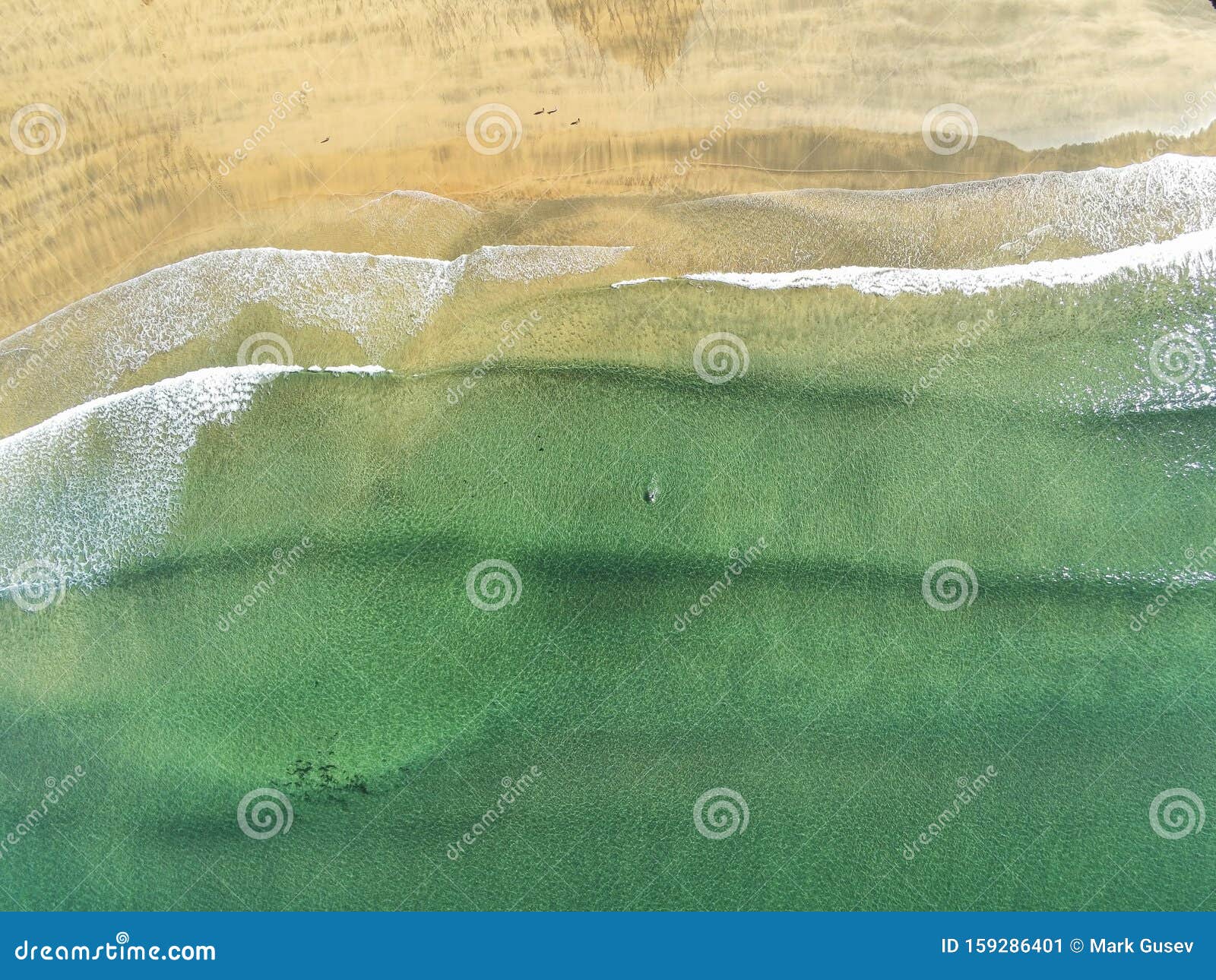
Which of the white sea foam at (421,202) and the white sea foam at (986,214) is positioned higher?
the white sea foam at (421,202)

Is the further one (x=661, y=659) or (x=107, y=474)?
(x=107, y=474)

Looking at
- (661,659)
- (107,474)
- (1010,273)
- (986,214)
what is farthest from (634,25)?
(107,474)

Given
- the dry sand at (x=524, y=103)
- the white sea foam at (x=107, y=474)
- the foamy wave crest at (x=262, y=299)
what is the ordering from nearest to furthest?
the white sea foam at (x=107, y=474)
the foamy wave crest at (x=262, y=299)
the dry sand at (x=524, y=103)

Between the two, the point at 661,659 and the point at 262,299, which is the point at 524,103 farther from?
the point at 661,659

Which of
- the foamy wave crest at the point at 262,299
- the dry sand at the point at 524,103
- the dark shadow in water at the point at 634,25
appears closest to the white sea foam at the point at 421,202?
the dry sand at the point at 524,103

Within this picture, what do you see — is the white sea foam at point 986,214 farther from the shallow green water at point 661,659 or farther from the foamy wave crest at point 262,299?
the foamy wave crest at point 262,299

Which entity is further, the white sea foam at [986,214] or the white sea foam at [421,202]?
the white sea foam at [421,202]

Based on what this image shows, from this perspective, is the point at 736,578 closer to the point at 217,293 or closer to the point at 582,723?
the point at 582,723

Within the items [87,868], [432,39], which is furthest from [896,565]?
[87,868]
